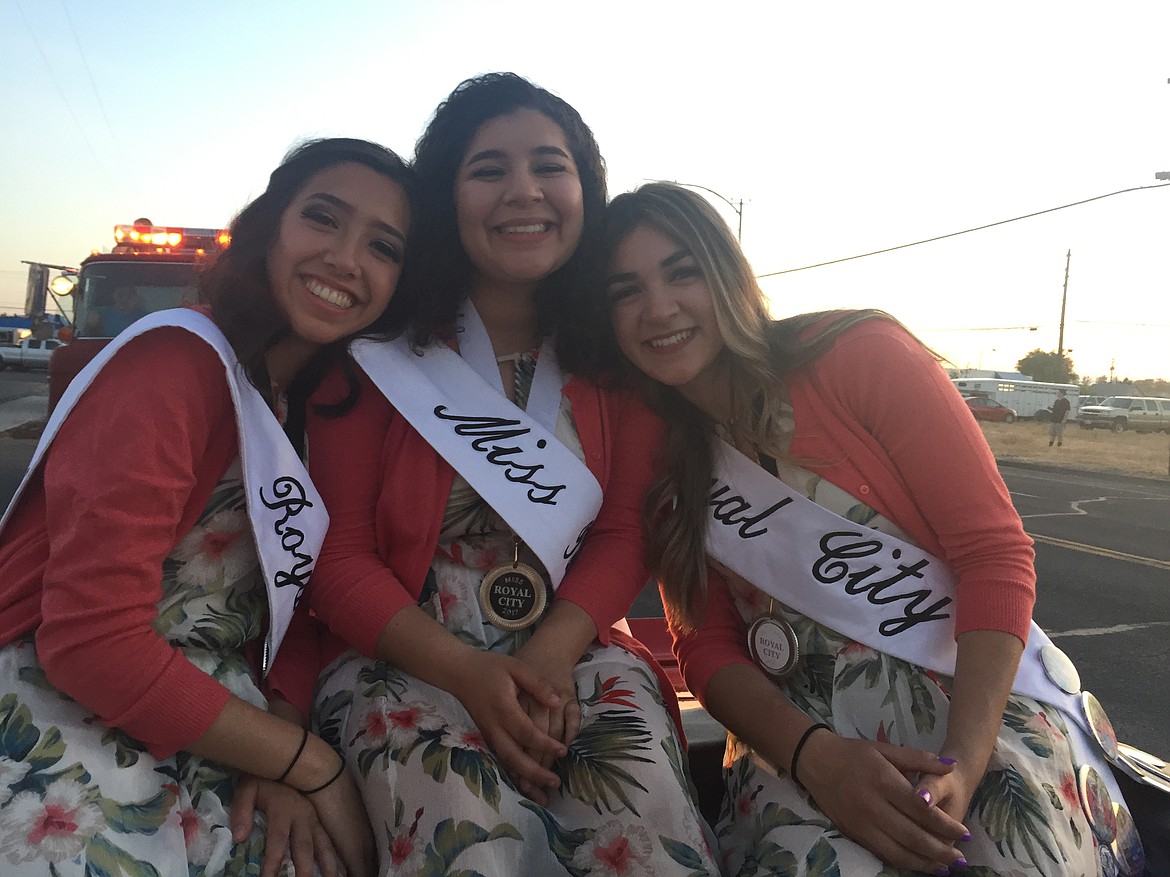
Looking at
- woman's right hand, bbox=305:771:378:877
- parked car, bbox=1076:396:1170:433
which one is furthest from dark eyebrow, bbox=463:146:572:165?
parked car, bbox=1076:396:1170:433

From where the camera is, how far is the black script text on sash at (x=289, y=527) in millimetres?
1637

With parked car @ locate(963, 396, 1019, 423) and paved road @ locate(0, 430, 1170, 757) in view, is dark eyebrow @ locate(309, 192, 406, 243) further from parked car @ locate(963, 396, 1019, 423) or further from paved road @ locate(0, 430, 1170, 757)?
parked car @ locate(963, 396, 1019, 423)

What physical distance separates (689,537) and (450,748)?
719mm

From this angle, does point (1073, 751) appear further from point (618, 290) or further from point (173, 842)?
point (173, 842)

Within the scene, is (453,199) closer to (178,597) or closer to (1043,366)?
(178,597)

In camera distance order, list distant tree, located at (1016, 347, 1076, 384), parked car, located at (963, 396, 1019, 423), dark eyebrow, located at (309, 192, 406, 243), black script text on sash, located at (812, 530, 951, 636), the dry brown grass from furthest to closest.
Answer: distant tree, located at (1016, 347, 1076, 384) → parked car, located at (963, 396, 1019, 423) → the dry brown grass → dark eyebrow, located at (309, 192, 406, 243) → black script text on sash, located at (812, 530, 951, 636)

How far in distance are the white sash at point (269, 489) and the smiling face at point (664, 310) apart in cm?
82

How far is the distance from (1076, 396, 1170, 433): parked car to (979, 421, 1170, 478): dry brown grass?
5777 millimetres

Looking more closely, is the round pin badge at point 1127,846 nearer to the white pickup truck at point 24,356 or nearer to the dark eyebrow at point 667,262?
the dark eyebrow at point 667,262

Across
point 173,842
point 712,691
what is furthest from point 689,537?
point 173,842

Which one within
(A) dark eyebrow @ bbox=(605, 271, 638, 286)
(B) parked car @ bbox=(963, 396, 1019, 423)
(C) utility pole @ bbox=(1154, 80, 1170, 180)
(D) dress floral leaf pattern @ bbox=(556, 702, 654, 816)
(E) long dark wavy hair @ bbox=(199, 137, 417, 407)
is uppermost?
(E) long dark wavy hair @ bbox=(199, 137, 417, 407)

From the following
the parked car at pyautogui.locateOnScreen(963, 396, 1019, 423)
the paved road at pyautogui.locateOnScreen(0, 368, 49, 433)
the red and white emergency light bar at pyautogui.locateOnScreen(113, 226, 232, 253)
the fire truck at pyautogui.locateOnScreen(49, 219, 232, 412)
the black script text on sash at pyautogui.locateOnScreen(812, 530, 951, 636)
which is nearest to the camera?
the black script text on sash at pyautogui.locateOnScreen(812, 530, 951, 636)

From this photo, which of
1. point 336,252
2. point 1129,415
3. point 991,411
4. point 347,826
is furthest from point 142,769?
point 991,411

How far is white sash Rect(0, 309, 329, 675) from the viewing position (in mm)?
1521
